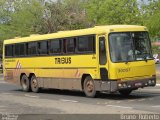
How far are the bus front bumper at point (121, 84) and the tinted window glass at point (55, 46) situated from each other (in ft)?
12.1

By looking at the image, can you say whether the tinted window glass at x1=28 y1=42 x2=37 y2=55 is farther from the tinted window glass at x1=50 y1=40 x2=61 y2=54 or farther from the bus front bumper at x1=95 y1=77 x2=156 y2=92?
the bus front bumper at x1=95 y1=77 x2=156 y2=92

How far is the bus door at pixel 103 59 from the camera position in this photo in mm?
20109

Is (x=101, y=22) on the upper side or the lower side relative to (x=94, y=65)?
upper

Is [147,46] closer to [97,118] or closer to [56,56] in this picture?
[56,56]

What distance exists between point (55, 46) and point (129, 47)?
4.86 meters

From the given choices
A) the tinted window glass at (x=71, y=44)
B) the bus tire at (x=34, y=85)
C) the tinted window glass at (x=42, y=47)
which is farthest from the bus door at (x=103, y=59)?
the bus tire at (x=34, y=85)

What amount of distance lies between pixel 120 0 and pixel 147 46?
24689mm

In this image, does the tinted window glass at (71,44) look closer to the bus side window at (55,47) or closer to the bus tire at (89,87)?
the bus side window at (55,47)

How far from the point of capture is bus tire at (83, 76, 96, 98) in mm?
20969

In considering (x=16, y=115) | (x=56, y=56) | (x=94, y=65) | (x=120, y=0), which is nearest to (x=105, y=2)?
(x=120, y=0)

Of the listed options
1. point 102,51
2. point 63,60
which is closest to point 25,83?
point 63,60

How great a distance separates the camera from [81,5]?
55.7m

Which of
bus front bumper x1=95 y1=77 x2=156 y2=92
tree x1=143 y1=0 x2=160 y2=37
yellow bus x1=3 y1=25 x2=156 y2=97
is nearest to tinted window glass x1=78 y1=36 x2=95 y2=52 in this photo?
yellow bus x1=3 y1=25 x2=156 y2=97

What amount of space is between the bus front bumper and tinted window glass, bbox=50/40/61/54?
3.70 metres
